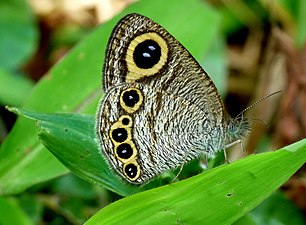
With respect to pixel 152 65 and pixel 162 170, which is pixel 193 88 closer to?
pixel 152 65

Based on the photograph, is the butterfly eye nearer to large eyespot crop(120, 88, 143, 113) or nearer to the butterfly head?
large eyespot crop(120, 88, 143, 113)

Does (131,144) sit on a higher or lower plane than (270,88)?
higher

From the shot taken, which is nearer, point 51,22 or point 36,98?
point 36,98

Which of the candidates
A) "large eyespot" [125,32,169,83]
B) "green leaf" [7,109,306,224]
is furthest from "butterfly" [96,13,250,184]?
"green leaf" [7,109,306,224]

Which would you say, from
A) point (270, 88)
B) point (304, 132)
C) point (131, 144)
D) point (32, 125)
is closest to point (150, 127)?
point (131, 144)

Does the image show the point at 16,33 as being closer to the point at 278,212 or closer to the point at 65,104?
the point at 65,104

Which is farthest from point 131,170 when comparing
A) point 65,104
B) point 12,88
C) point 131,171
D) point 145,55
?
point 12,88
